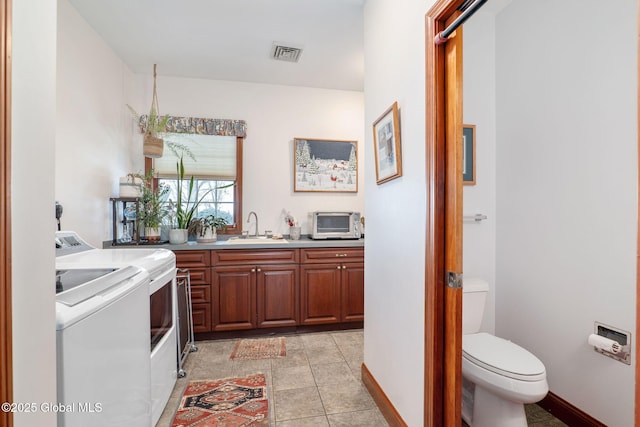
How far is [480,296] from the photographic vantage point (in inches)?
72.7

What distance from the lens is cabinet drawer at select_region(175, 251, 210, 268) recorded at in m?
2.67

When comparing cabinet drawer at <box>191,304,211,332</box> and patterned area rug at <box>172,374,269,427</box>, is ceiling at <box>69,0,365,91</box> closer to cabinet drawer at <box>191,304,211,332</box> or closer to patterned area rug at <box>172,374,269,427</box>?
cabinet drawer at <box>191,304,211,332</box>

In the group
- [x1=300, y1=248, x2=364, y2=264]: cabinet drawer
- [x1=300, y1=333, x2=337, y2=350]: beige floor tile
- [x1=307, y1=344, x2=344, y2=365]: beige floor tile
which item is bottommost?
[x1=300, y1=333, x2=337, y2=350]: beige floor tile

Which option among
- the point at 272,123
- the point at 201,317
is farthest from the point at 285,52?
the point at 201,317

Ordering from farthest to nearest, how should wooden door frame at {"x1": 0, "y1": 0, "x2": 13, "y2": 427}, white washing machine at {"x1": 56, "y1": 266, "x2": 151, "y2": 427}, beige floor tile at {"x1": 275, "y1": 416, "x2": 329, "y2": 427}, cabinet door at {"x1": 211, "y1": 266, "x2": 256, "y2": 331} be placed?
cabinet door at {"x1": 211, "y1": 266, "x2": 256, "y2": 331}, beige floor tile at {"x1": 275, "y1": 416, "x2": 329, "y2": 427}, white washing machine at {"x1": 56, "y1": 266, "x2": 151, "y2": 427}, wooden door frame at {"x1": 0, "y1": 0, "x2": 13, "y2": 427}

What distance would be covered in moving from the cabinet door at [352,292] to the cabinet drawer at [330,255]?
7cm

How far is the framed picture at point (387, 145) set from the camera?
5.07ft

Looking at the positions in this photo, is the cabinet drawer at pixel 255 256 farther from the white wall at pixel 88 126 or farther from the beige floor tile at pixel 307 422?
the beige floor tile at pixel 307 422

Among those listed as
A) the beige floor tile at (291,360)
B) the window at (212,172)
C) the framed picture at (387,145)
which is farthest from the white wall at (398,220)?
the window at (212,172)

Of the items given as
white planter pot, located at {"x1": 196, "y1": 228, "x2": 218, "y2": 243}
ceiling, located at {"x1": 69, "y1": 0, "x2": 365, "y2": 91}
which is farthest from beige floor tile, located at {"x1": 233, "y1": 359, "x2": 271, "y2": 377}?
ceiling, located at {"x1": 69, "y1": 0, "x2": 365, "y2": 91}

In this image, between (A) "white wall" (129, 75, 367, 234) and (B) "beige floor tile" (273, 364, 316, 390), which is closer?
(B) "beige floor tile" (273, 364, 316, 390)

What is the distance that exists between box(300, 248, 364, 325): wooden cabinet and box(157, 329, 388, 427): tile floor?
0.64ft

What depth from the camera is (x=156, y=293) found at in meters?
1.63

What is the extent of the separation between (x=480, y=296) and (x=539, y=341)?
19.5 inches
